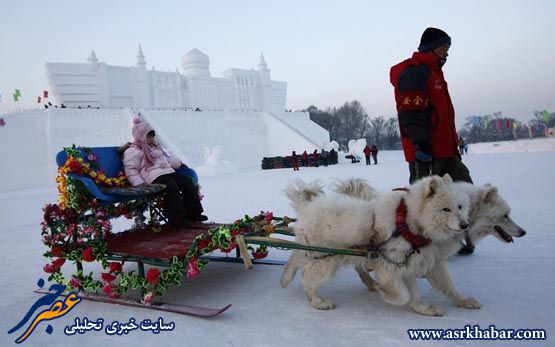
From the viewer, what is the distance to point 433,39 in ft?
11.6

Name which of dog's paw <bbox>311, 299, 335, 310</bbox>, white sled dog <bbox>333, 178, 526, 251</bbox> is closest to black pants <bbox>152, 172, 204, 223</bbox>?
dog's paw <bbox>311, 299, 335, 310</bbox>

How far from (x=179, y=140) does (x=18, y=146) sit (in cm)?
1010

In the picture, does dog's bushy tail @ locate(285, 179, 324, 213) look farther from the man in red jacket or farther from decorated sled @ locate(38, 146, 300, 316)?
the man in red jacket

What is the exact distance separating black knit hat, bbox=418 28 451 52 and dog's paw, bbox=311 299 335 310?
237cm

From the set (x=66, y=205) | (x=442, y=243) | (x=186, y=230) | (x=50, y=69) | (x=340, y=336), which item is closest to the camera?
(x=340, y=336)

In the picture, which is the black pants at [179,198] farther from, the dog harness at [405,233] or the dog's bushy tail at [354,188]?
the dog harness at [405,233]

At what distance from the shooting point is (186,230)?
4.02 m

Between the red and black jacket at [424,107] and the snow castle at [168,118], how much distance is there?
19.8m

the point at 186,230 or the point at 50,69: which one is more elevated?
the point at 50,69

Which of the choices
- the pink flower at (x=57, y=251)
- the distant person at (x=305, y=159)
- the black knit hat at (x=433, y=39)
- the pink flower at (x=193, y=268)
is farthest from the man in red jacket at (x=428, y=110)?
the distant person at (x=305, y=159)

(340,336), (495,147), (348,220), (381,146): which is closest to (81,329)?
(340,336)

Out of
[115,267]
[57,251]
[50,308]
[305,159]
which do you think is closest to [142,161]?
→ [57,251]

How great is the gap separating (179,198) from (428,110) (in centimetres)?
259

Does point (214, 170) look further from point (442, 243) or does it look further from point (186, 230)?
point (442, 243)
